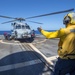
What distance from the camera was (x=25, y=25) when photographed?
2783cm

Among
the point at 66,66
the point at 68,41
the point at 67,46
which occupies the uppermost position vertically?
the point at 68,41

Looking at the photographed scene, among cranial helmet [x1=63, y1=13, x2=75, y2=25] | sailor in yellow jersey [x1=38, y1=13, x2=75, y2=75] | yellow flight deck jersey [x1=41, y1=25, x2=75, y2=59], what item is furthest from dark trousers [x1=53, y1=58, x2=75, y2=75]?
cranial helmet [x1=63, y1=13, x2=75, y2=25]

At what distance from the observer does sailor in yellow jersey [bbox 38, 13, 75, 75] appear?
4.53 metres

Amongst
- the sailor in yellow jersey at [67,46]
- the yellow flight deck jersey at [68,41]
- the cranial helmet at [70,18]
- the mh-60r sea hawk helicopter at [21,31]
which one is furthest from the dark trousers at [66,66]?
the mh-60r sea hawk helicopter at [21,31]

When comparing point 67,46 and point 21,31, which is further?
point 21,31

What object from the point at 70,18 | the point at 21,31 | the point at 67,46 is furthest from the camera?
the point at 21,31

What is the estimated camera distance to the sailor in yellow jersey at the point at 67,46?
14.9 ft

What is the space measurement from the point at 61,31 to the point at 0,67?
7.22m

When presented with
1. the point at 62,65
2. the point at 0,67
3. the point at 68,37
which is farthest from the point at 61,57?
the point at 0,67

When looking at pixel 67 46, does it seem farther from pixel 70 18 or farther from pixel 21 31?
pixel 21 31

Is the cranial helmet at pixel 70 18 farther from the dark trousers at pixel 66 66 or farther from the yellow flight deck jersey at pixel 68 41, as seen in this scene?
the dark trousers at pixel 66 66

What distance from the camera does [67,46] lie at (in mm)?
4539

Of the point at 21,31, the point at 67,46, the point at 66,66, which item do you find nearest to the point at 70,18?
the point at 67,46

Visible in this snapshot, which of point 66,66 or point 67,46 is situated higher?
point 67,46
